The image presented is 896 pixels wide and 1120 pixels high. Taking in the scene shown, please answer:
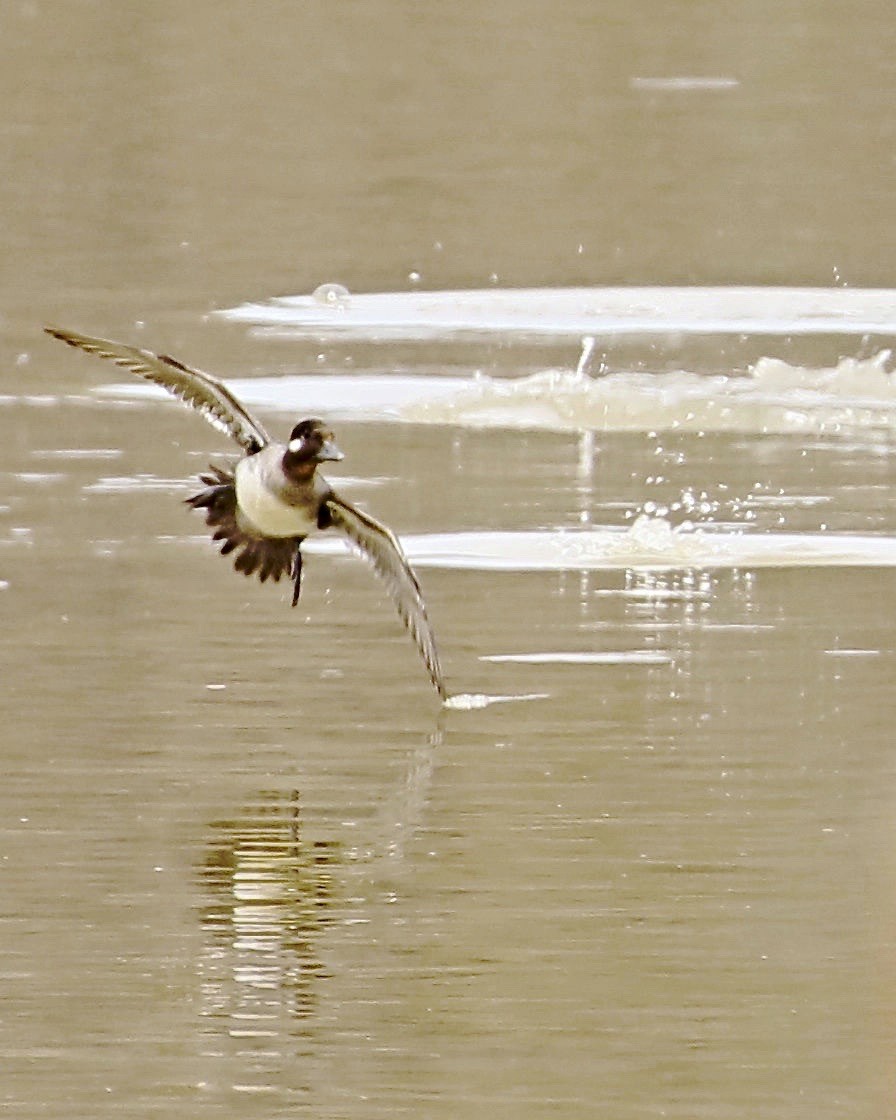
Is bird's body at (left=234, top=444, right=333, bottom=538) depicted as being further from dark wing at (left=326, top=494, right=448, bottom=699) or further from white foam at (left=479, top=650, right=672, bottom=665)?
white foam at (left=479, top=650, right=672, bottom=665)

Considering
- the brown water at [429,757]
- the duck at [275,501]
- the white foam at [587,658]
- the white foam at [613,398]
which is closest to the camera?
the brown water at [429,757]

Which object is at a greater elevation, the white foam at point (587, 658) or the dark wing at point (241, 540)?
the dark wing at point (241, 540)

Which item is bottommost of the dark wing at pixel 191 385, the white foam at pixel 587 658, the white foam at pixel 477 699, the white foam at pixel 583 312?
the white foam at pixel 477 699

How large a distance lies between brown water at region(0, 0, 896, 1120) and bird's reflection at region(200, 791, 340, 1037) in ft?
0.04

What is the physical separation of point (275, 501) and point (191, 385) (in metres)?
0.42

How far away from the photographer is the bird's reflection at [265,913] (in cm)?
717

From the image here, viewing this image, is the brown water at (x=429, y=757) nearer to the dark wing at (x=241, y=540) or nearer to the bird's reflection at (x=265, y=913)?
the bird's reflection at (x=265, y=913)

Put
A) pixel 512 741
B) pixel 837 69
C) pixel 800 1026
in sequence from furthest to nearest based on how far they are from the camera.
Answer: pixel 837 69
pixel 512 741
pixel 800 1026

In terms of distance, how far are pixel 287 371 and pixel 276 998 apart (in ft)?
25.5

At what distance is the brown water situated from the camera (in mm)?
6871

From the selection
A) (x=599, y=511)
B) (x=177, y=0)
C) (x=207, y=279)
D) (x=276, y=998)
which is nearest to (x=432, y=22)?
(x=177, y=0)

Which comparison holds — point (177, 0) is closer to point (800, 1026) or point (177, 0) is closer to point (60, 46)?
point (60, 46)

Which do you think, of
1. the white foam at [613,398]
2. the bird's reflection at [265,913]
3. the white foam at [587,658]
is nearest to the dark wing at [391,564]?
the white foam at [587,658]

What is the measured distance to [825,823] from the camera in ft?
27.8
